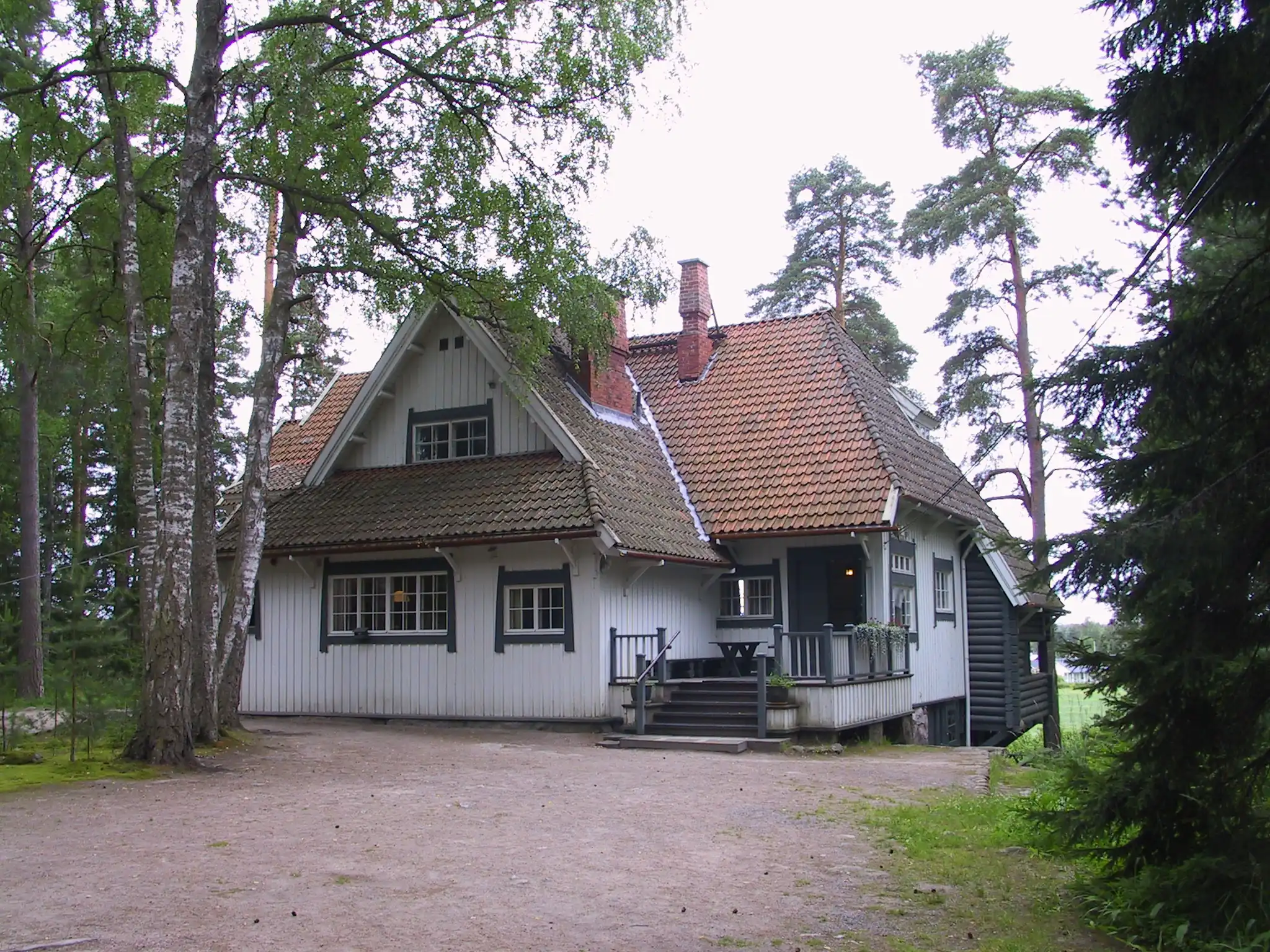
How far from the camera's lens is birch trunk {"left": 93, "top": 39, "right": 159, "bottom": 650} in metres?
13.0

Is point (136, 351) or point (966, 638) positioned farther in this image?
point (966, 638)

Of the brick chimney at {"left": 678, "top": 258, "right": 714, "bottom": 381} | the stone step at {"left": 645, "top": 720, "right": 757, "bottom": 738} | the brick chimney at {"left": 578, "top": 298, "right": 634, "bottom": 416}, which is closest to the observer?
the stone step at {"left": 645, "top": 720, "right": 757, "bottom": 738}

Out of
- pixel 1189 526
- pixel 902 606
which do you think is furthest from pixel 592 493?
pixel 1189 526

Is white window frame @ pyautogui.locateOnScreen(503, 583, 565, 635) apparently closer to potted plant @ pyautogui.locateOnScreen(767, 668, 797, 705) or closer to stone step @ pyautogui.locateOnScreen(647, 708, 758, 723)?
stone step @ pyautogui.locateOnScreen(647, 708, 758, 723)

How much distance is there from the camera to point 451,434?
65.5 ft

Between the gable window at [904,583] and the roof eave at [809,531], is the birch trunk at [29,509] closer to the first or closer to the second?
the roof eave at [809,531]

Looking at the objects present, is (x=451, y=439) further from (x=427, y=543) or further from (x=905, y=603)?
(x=905, y=603)

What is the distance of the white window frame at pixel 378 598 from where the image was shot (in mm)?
18750

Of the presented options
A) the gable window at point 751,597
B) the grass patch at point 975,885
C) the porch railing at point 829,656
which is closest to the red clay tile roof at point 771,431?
the gable window at point 751,597

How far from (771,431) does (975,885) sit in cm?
1372

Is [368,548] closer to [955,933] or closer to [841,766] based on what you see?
[841,766]

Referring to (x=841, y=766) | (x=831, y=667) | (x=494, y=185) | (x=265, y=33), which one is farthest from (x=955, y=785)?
(x=265, y=33)

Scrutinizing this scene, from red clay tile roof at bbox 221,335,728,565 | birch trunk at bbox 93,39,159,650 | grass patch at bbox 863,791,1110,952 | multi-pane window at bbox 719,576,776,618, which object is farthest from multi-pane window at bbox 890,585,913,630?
birch trunk at bbox 93,39,159,650

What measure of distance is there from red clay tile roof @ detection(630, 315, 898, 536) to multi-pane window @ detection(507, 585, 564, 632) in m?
3.04
